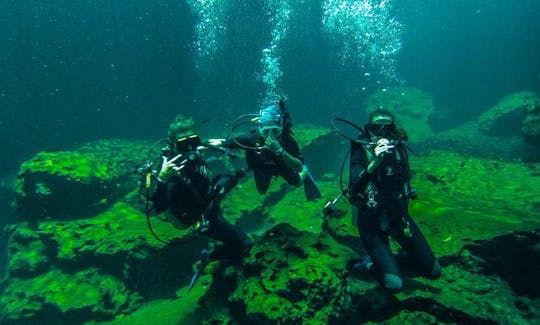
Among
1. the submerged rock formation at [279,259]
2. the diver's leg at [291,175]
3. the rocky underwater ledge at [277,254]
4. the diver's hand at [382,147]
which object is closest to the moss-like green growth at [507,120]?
the rocky underwater ledge at [277,254]

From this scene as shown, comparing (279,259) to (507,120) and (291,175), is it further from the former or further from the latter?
(507,120)

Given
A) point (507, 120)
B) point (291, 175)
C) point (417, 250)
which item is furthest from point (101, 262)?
point (507, 120)

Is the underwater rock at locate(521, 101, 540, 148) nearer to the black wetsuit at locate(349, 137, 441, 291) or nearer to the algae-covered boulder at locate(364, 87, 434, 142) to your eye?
the algae-covered boulder at locate(364, 87, 434, 142)

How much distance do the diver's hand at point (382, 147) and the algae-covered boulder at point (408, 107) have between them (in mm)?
15822

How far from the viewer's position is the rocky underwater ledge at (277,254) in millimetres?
3455

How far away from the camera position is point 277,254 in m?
4.01

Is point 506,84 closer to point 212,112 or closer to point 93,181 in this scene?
point 212,112

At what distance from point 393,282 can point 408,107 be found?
19.9 metres

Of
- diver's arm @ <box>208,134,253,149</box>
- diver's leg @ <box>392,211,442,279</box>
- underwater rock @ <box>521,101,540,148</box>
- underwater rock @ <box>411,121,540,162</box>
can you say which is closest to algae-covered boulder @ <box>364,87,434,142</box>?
underwater rock @ <box>411,121,540,162</box>

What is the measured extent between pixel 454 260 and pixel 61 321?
7.13 metres

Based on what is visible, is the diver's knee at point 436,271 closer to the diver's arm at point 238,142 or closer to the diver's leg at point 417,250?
the diver's leg at point 417,250

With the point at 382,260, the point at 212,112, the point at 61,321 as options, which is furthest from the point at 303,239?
the point at 212,112

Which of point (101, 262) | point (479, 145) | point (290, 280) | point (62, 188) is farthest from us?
point (479, 145)

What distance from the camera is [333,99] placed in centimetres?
2767
